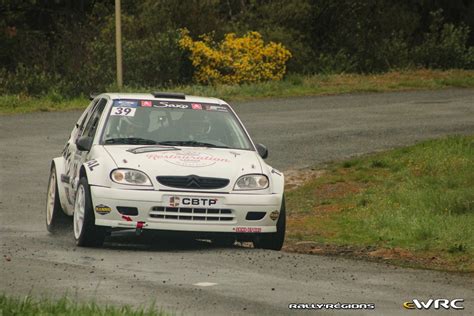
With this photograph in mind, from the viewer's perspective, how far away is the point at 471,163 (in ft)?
72.9

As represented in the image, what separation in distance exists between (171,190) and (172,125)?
5.06 feet

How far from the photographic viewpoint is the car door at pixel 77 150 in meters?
15.3

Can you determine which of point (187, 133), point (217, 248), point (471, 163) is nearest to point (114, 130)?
point (187, 133)

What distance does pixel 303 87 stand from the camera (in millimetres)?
37406

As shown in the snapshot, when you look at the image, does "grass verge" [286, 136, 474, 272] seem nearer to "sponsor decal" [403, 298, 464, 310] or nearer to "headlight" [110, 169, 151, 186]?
"headlight" [110, 169, 151, 186]

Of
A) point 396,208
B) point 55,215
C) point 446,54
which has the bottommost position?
point 446,54

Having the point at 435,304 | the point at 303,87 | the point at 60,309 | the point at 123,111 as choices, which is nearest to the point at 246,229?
the point at 123,111

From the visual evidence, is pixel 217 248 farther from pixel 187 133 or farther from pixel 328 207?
pixel 328 207

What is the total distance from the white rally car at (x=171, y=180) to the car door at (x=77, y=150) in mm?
34

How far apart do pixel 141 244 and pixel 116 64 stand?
24.7 meters

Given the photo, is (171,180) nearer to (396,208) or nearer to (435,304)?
(435,304)

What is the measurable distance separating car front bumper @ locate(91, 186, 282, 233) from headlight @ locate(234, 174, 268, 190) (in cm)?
11

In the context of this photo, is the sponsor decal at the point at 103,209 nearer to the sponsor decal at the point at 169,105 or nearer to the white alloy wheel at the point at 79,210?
the white alloy wheel at the point at 79,210

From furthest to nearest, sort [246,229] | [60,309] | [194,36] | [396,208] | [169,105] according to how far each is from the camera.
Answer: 1. [194,36]
2. [396,208]
3. [169,105]
4. [246,229]
5. [60,309]
